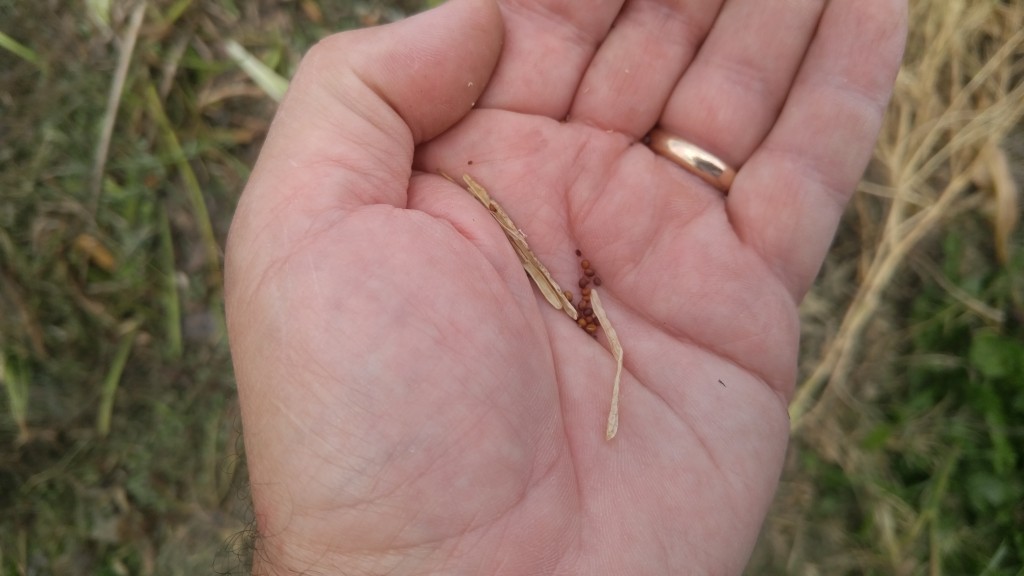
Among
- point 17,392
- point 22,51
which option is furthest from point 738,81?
point 17,392

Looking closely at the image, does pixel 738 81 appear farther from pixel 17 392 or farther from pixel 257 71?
pixel 17 392

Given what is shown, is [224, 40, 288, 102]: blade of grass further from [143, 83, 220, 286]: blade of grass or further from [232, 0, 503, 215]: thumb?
[232, 0, 503, 215]: thumb

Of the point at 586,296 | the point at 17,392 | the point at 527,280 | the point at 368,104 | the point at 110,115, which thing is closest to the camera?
the point at 368,104

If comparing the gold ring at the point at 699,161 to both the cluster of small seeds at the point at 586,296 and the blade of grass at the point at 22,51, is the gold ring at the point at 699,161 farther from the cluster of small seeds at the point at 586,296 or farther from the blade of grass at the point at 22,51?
the blade of grass at the point at 22,51

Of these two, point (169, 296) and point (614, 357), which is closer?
point (614, 357)

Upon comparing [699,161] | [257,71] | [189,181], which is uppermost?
[699,161]
